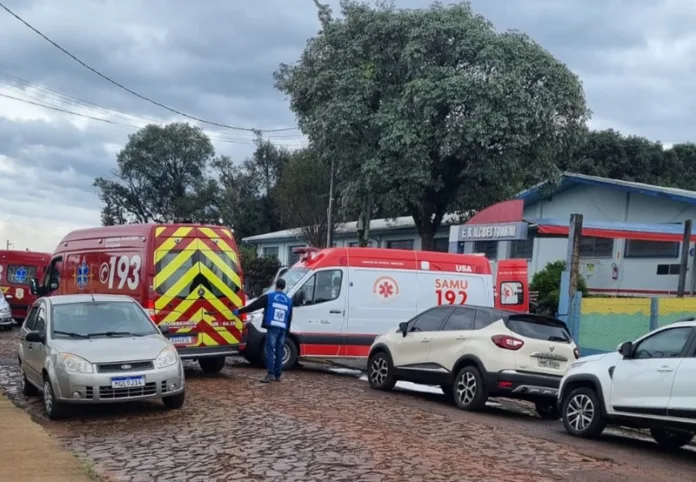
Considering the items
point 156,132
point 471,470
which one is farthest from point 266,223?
point 471,470

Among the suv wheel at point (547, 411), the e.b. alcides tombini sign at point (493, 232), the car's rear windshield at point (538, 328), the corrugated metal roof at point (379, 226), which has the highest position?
the corrugated metal roof at point (379, 226)

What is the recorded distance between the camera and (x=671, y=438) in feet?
32.7

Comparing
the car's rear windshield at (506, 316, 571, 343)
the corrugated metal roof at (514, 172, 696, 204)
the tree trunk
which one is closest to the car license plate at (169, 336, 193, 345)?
the car's rear windshield at (506, 316, 571, 343)

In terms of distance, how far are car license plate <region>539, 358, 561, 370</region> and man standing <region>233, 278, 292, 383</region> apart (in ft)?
14.7

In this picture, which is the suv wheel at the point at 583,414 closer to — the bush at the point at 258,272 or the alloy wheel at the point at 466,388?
the alloy wheel at the point at 466,388

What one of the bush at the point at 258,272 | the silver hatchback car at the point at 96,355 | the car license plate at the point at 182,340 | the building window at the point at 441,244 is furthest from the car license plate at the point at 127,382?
the bush at the point at 258,272

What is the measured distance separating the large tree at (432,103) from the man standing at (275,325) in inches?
533

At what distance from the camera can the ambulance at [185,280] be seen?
1366 cm

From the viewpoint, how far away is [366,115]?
27641 millimetres

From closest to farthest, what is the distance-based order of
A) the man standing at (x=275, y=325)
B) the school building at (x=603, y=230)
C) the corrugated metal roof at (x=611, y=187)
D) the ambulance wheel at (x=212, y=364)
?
the man standing at (x=275, y=325), the ambulance wheel at (x=212, y=364), the school building at (x=603, y=230), the corrugated metal roof at (x=611, y=187)

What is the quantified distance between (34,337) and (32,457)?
3318 mm

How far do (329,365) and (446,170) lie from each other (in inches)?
496

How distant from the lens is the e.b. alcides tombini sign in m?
18.1

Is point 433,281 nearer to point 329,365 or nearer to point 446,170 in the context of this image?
point 329,365
